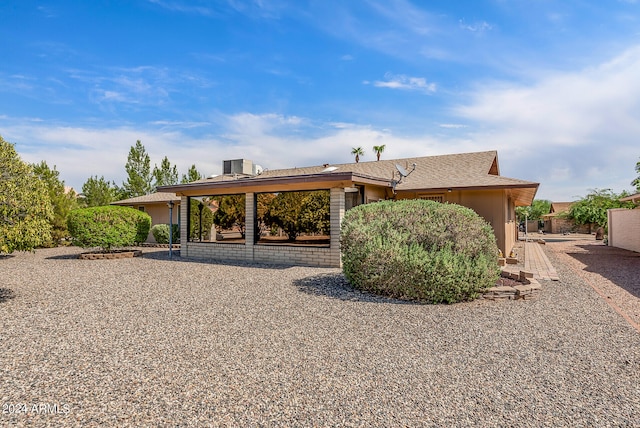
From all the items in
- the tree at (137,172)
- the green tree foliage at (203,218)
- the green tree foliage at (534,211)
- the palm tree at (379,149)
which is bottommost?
the green tree foliage at (203,218)

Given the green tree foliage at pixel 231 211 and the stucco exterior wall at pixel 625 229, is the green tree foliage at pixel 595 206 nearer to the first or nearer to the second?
the stucco exterior wall at pixel 625 229

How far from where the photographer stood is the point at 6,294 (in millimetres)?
7484

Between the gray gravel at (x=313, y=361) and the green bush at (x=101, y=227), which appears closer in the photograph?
the gray gravel at (x=313, y=361)

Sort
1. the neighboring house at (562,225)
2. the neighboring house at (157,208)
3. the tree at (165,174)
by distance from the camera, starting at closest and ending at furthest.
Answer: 1. the neighboring house at (157,208)
2. the tree at (165,174)
3. the neighboring house at (562,225)

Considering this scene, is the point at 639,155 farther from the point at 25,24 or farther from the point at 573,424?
the point at 25,24

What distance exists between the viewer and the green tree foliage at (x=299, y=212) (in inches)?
550

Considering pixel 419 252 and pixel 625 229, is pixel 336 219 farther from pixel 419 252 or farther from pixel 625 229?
pixel 625 229

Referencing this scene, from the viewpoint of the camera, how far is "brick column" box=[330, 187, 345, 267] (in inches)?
432

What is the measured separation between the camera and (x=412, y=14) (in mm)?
10062

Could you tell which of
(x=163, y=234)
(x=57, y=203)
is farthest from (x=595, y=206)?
(x=57, y=203)

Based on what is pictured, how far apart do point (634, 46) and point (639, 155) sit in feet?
65.4

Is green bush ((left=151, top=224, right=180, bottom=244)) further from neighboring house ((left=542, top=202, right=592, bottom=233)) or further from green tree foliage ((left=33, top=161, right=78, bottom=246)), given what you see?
neighboring house ((left=542, top=202, right=592, bottom=233))

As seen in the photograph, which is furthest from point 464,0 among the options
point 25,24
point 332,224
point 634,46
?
point 25,24

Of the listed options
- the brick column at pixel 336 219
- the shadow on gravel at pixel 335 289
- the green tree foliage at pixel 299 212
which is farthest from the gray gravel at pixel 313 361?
the green tree foliage at pixel 299 212
